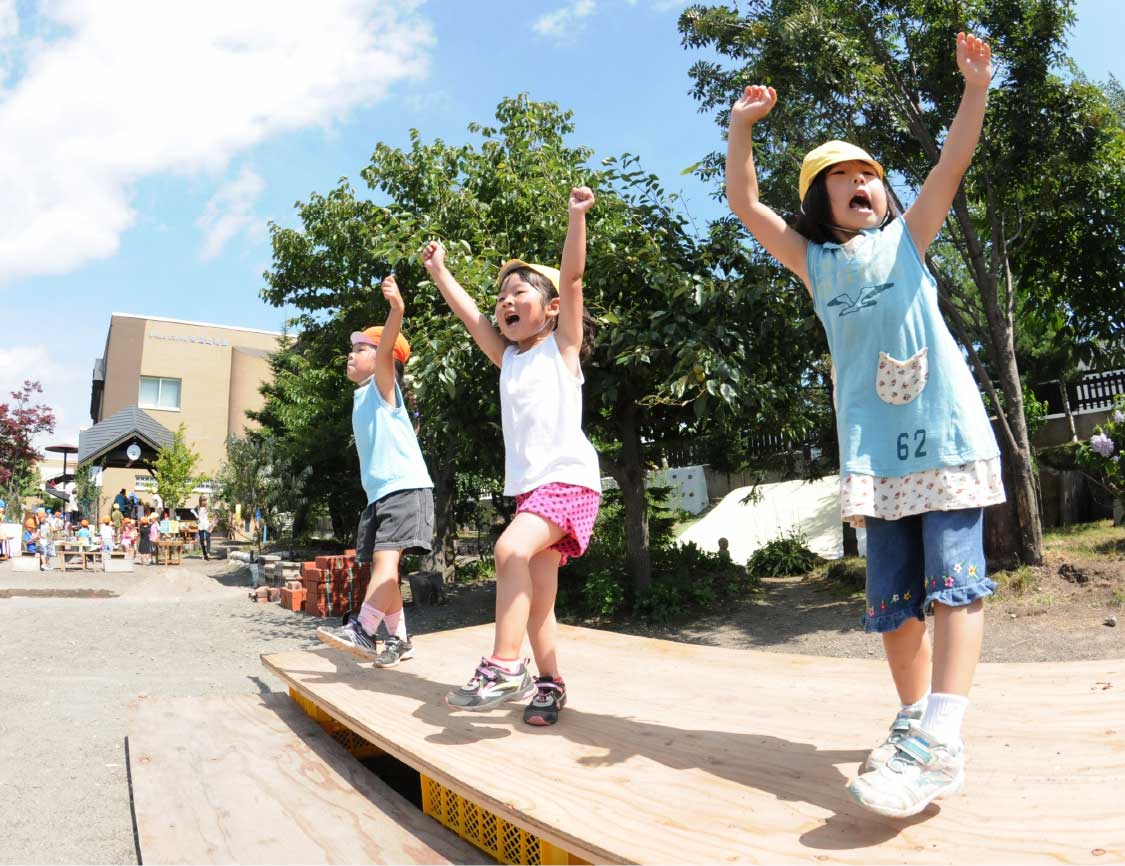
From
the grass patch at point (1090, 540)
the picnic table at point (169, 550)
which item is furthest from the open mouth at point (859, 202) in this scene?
the picnic table at point (169, 550)

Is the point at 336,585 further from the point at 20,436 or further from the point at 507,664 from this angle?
the point at 20,436

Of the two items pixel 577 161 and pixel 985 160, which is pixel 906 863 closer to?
pixel 985 160

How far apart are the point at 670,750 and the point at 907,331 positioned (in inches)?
52.4

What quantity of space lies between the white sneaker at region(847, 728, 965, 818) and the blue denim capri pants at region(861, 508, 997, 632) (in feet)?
1.05

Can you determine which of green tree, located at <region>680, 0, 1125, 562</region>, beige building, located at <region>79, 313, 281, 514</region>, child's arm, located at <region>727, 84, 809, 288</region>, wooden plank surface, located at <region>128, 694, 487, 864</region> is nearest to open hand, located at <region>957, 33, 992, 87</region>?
child's arm, located at <region>727, 84, 809, 288</region>

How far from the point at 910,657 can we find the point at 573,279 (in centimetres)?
159

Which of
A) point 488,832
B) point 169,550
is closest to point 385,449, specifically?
point 488,832

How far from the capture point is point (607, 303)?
7.98 m

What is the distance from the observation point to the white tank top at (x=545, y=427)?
9.49 ft

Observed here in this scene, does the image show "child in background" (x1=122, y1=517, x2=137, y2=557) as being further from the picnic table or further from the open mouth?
the open mouth

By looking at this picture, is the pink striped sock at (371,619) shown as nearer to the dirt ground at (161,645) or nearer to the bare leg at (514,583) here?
the dirt ground at (161,645)

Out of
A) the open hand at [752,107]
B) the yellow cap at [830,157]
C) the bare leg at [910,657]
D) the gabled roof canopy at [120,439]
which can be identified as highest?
the gabled roof canopy at [120,439]

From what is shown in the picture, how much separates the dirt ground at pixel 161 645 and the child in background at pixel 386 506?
1231 mm

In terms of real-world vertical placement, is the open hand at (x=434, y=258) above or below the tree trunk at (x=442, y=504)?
above
